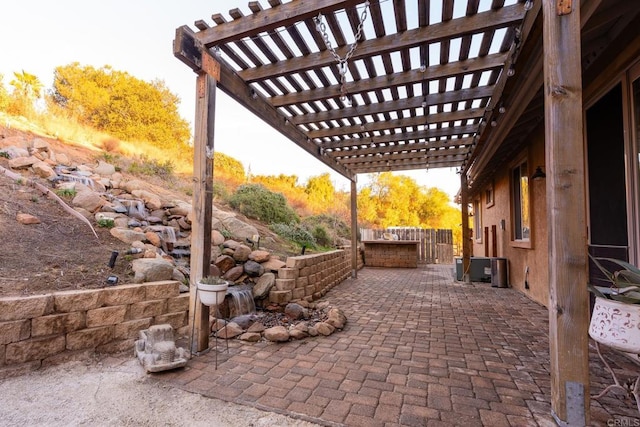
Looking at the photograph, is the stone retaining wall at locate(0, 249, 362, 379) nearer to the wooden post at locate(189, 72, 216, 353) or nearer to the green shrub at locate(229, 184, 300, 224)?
the wooden post at locate(189, 72, 216, 353)

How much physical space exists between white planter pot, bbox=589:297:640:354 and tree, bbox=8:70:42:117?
1263cm

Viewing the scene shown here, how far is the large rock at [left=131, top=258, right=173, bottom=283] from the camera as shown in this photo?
300 centimetres

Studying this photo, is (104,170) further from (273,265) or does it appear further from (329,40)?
(329,40)

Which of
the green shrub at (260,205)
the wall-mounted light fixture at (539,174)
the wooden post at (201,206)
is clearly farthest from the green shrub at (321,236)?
the wooden post at (201,206)

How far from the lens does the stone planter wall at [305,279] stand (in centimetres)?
441

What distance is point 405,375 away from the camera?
7.72ft

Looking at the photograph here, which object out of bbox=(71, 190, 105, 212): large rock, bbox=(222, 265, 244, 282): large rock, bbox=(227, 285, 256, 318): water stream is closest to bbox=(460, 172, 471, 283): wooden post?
bbox=(227, 285, 256, 318): water stream

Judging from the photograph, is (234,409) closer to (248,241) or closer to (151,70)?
(248,241)

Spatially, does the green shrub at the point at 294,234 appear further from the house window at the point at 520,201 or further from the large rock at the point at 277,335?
the house window at the point at 520,201

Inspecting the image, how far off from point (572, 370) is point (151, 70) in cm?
1589

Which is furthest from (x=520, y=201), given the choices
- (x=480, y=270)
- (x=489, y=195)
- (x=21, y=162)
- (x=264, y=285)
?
(x=21, y=162)

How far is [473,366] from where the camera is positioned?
2.51 metres

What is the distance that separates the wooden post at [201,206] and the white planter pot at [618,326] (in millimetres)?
2851

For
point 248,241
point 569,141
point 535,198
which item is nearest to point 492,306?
point 535,198
